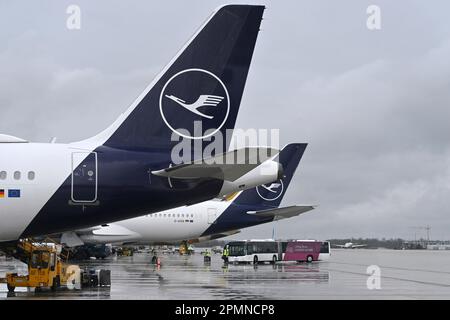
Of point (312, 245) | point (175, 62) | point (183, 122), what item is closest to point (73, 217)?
point (183, 122)

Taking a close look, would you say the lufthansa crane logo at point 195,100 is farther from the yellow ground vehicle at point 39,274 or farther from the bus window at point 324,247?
the bus window at point 324,247

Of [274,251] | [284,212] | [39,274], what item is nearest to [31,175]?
[39,274]

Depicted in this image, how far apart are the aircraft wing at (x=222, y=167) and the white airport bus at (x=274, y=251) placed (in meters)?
39.7

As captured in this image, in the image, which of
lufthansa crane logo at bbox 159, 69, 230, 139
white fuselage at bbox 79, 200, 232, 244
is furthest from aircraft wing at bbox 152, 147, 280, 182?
white fuselage at bbox 79, 200, 232, 244

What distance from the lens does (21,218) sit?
1559 centimetres

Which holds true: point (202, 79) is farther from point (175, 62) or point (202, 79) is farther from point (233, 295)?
point (233, 295)

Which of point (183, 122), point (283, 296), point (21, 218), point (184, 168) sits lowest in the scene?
point (283, 296)

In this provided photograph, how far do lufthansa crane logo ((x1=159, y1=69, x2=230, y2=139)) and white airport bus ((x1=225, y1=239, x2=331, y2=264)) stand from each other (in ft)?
128

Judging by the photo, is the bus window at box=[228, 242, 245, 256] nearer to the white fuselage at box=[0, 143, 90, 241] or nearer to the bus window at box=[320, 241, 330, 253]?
the bus window at box=[320, 241, 330, 253]

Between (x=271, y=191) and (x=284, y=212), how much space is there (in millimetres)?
4496

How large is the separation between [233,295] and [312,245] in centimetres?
4050

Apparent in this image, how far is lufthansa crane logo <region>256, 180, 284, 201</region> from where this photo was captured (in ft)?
145

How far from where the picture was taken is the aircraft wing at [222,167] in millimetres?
13805

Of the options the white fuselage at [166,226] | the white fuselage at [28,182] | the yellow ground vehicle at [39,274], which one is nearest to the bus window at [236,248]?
the white fuselage at [166,226]
